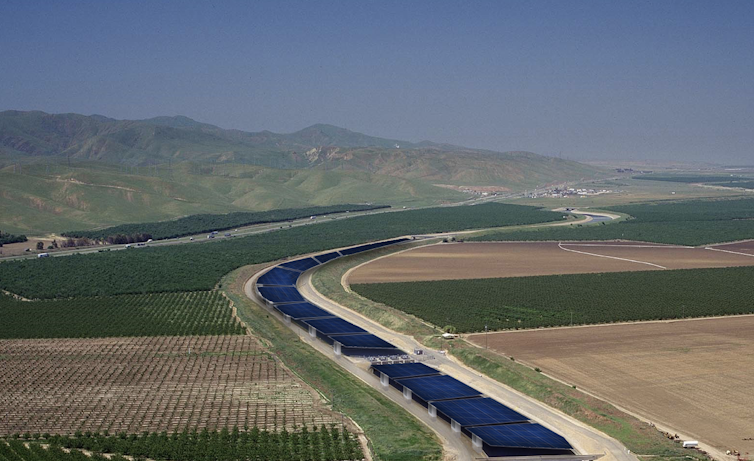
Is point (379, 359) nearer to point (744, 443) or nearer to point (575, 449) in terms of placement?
point (575, 449)

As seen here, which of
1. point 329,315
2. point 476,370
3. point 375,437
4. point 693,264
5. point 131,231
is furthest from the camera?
point 131,231

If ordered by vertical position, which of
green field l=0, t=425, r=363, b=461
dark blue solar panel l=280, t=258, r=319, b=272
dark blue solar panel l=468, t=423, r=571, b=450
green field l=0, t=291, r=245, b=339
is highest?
dark blue solar panel l=280, t=258, r=319, b=272

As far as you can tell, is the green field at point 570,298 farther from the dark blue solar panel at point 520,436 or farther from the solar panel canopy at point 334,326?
the dark blue solar panel at point 520,436

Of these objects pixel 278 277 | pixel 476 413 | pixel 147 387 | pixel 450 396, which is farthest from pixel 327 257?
pixel 476 413

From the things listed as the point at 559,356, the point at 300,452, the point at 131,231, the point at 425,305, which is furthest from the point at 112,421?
the point at 131,231

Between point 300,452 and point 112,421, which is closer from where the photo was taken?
point 300,452

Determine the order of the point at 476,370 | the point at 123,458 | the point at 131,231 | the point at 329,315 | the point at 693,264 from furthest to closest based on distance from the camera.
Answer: the point at 131,231 → the point at 693,264 → the point at 329,315 → the point at 476,370 → the point at 123,458

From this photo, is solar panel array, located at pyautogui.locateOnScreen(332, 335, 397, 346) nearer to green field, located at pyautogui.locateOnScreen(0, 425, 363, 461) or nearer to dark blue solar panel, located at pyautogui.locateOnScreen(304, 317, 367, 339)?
dark blue solar panel, located at pyautogui.locateOnScreen(304, 317, 367, 339)

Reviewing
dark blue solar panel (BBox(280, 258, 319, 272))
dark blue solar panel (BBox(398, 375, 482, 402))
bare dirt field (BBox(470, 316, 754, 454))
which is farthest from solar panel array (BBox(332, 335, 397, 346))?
dark blue solar panel (BBox(280, 258, 319, 272))
